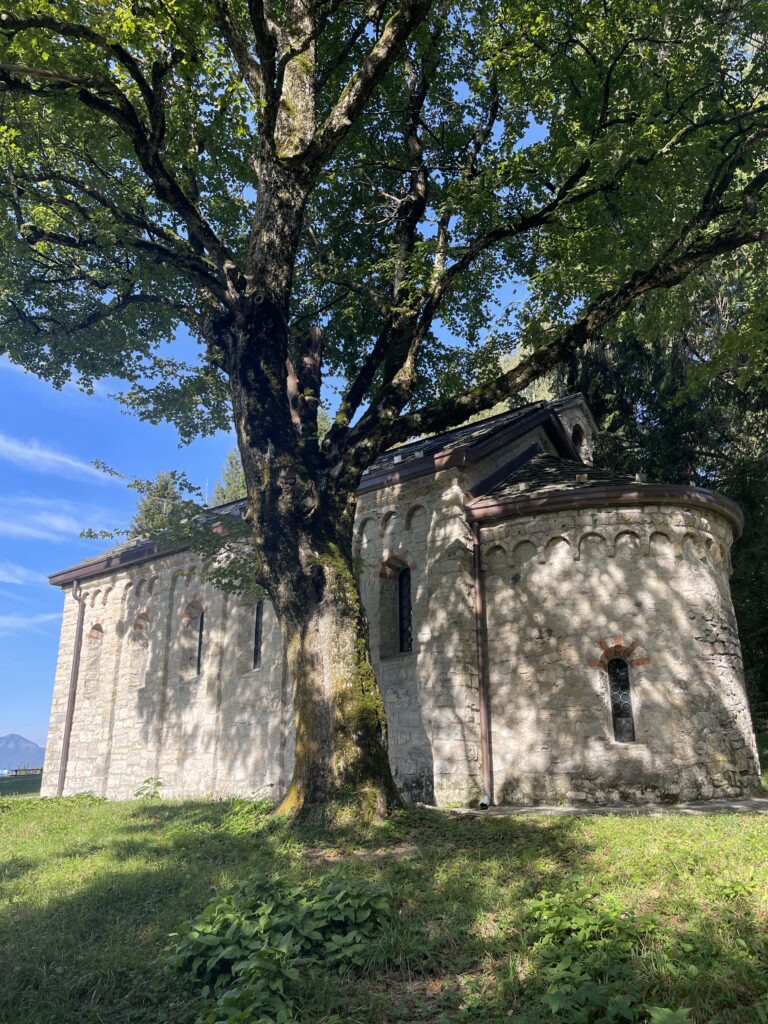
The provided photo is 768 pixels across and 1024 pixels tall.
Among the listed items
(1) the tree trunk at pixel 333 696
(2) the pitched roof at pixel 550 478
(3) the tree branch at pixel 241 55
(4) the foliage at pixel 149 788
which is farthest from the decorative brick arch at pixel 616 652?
(4) the foliage at pixel 149 788

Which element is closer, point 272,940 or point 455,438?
point 272,940

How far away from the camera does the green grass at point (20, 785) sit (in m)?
26.1

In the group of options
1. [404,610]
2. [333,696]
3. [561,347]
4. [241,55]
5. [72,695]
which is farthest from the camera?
[72,695]

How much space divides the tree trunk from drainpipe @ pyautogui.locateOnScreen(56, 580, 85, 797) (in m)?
12.9

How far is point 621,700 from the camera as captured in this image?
1099 centimetres

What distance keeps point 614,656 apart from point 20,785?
27.2 metres

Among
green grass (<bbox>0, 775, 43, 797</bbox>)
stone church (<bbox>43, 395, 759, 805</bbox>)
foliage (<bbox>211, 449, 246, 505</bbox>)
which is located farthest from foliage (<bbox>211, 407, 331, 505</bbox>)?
stone church (<bbox>43, 395, 759, 805</bbox>)

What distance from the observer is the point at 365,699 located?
8.69 meters

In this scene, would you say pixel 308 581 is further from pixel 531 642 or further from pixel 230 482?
pixel 230 482

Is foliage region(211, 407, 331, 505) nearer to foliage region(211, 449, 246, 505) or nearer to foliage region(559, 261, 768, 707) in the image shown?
foliage region(211, 449, 246, 505)

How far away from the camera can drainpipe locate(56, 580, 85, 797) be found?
19016 mm

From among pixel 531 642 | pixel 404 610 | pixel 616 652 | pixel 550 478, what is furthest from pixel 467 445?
pixel 616 652

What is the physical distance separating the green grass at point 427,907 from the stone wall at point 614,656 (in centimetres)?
251

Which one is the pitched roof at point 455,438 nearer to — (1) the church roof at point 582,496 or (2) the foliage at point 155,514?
(1) the church roof at point 582,496
